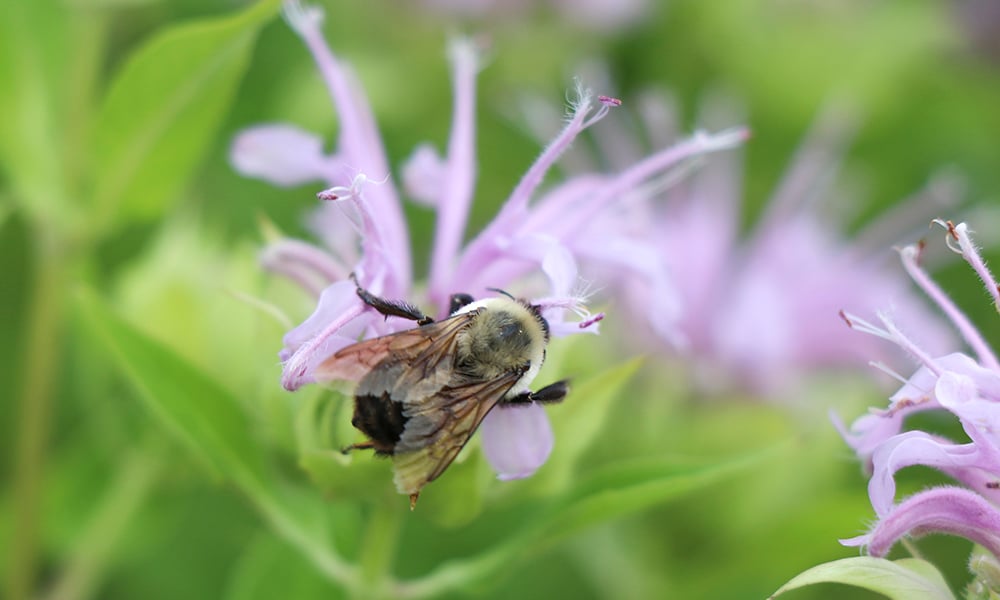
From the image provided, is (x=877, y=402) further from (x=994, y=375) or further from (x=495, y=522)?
(x=994, y=375)

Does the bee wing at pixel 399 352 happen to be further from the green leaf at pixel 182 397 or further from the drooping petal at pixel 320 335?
the green leaf at pixel 182 397

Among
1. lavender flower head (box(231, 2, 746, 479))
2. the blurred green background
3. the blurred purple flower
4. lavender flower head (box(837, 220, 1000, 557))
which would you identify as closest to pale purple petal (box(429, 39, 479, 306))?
lavender flower head (box(231, 2, 746, 479))

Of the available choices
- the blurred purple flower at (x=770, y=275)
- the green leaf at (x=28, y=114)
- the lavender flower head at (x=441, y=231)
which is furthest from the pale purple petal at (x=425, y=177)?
the blurred purple flower at (x=770, y=275)

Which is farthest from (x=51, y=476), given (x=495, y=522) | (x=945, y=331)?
(x=945, y=331)

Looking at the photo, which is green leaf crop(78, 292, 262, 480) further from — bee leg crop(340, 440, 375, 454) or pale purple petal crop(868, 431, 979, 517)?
pale purple petal crop(868, 431, 979, 517)

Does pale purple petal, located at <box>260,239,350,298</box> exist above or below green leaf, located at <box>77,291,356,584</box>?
above

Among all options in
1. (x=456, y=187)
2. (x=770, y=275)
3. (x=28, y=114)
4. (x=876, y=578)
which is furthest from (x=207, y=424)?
(x=770, y=275)

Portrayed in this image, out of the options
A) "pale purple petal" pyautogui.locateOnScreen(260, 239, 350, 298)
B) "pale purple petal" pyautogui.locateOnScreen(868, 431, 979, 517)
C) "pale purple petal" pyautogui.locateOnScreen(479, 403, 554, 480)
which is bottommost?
"pale purple petal" pyautogui.locateOnScreen(479, 403, 554, 480)

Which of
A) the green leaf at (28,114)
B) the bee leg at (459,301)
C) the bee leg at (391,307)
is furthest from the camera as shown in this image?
the green leaf at (28,114)
